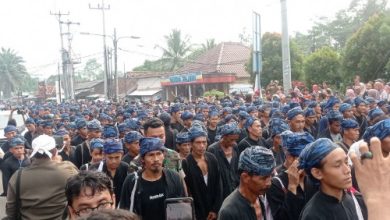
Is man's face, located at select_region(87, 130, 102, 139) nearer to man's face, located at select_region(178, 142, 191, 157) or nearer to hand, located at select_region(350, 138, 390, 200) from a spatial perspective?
man's face, located at select_region(178, 142, 191, 157)

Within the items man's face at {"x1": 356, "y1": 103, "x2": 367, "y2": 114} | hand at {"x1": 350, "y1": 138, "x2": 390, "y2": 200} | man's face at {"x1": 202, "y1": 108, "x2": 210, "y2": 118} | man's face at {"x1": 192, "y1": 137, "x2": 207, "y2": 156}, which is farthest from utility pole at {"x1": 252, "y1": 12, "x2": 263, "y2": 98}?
hand at {"x1": 350, "y1": 138, "x2": 390, "y2": 200}

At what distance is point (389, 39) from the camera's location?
20703 mm

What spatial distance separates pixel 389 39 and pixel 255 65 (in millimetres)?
5974

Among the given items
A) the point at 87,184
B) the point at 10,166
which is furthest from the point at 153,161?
the point at 10,166

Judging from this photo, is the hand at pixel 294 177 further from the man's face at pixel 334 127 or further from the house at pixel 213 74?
the house at pixel 213 74

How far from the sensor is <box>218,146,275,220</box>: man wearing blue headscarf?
362cm

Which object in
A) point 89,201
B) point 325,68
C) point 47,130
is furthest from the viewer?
point 325,68

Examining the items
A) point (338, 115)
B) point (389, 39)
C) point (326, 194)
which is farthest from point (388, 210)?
point (389, 39)

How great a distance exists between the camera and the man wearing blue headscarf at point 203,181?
5.82 m

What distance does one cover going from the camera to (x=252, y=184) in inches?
148

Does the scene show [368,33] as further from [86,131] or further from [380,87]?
[86,131]

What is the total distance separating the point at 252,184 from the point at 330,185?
759 mm

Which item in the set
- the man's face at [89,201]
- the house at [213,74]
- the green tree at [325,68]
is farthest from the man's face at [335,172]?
the house at [213,74]

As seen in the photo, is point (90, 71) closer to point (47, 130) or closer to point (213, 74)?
point (213, 74)
